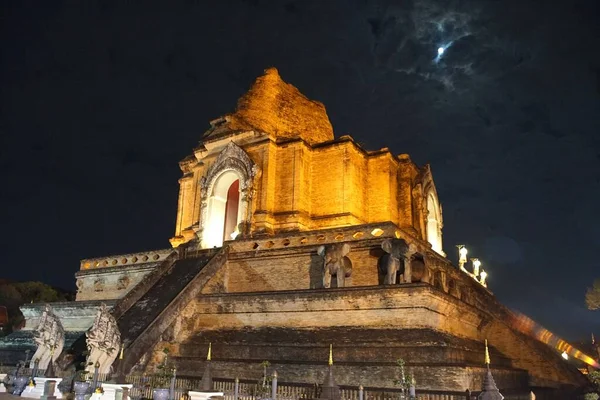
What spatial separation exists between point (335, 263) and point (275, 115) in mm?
11924

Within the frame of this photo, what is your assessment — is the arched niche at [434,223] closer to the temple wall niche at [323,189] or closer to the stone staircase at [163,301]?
the temple wall niche at [323,189]

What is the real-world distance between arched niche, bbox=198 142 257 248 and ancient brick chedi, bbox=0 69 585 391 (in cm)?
6

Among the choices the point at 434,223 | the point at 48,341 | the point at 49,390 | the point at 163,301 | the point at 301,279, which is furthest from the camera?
the point at 434,223

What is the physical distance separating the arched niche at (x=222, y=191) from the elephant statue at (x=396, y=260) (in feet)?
29.1

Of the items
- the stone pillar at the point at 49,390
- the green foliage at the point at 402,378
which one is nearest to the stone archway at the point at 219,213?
the stone pillar at the point at 49,390

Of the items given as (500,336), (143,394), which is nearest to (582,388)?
(500,336)

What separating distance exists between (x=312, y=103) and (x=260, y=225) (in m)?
8.74

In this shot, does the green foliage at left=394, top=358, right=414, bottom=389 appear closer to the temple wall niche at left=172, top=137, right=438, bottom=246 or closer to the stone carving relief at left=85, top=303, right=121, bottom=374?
the stone carving relief at left=85, top=303, right=121, bottom=374

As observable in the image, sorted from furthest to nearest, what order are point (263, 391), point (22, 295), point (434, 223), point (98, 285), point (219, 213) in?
point (22, 295), point (434, 223), point (219, 213), point (98, 285), point (263, 391)

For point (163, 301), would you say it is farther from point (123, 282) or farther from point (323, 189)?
point (323, 189)

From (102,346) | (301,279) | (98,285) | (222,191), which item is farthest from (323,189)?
(102,346)

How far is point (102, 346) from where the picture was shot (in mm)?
14312

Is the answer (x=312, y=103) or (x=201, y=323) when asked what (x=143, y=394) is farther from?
(x=312, y=103)

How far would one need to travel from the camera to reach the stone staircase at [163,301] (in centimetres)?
1534
